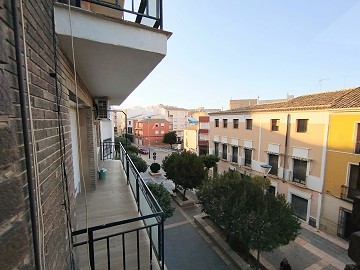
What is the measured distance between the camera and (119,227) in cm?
424

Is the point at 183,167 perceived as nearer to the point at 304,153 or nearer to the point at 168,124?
the point at 304,153

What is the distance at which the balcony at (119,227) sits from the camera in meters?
2.58

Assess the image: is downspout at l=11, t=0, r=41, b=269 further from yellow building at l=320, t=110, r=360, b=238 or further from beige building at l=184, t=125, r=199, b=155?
beige building at l=184, t=125, r=199, b=155

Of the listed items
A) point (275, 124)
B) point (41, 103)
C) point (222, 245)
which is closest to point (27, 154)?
point (41, 103)

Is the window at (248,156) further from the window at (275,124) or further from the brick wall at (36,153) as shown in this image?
the brick wall at (36,153)

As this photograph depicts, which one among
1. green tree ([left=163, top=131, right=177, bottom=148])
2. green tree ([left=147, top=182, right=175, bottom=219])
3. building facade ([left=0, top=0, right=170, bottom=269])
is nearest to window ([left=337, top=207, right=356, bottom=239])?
green tree ([left=147, top=182, right=175, bottom=219])

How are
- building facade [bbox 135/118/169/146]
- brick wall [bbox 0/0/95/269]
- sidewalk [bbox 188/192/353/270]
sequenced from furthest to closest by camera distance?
building facade [bbox 135/118/169/146] < sidewalk [bbox 188/192/353/270] < brick wall [bbox 0/0/95/269]

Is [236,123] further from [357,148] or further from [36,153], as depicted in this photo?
[36,153]

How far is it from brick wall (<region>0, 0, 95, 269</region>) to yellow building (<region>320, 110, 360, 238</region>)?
1299 centimetres

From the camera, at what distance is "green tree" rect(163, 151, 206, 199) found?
42.3ft

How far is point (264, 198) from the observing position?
299 inches

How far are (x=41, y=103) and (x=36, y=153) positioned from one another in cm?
45

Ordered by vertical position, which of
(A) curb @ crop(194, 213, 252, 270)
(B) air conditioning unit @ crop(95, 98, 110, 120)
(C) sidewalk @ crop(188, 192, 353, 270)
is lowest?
(C) sidewalk @ crop(188, 192, 353, 270)

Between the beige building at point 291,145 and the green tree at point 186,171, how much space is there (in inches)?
223
